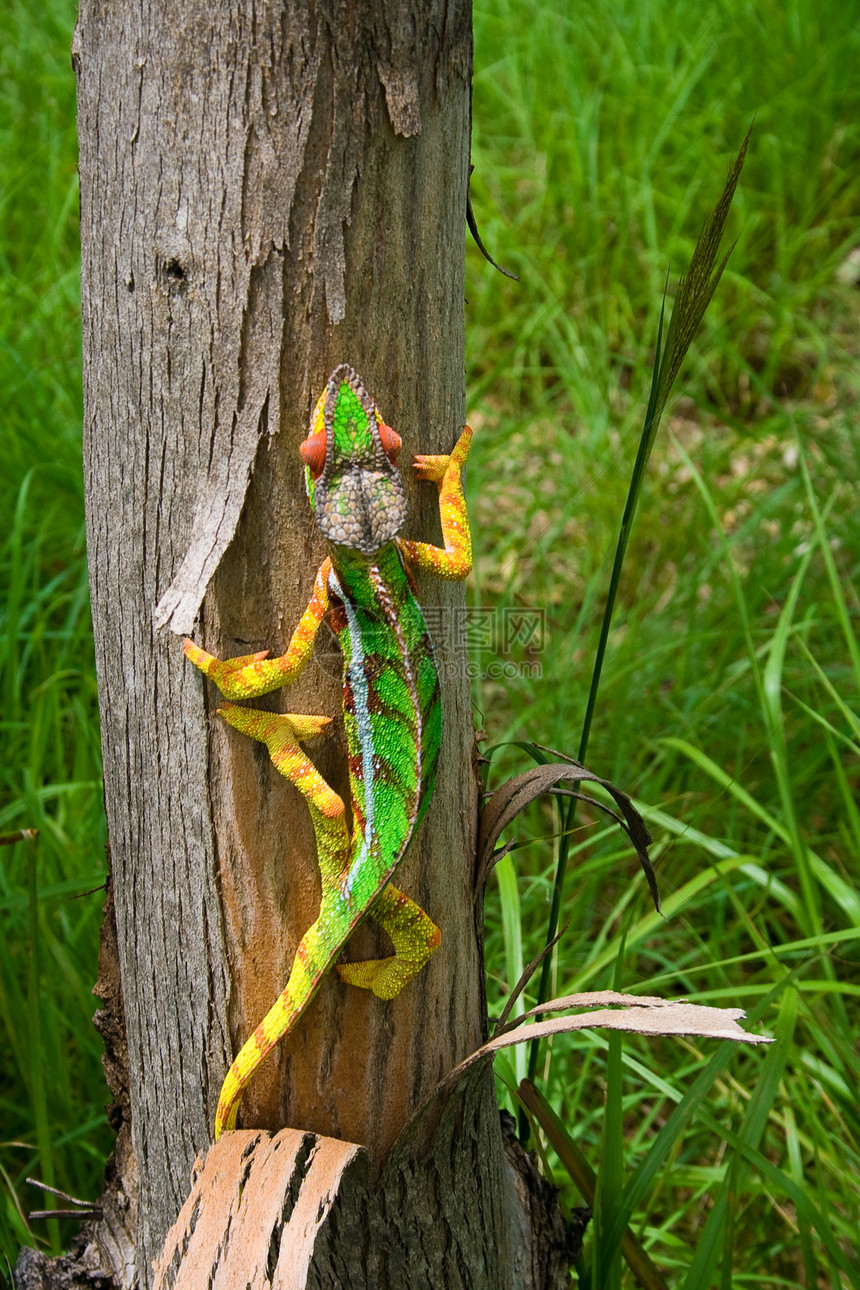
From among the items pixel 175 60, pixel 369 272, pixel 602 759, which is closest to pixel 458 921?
pixel 369 272

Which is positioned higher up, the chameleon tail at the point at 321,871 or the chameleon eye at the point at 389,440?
the chameleon eye at the point at 389,440

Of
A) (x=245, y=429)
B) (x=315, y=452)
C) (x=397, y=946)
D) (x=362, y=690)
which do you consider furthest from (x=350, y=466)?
(x=397, y=946)

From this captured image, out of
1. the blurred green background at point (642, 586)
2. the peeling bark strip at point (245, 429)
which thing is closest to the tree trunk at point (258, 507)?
the peeling bark strip at point (245, 429)

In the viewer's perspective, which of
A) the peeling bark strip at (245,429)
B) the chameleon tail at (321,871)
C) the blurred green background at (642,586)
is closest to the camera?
the peeling bark strip at (245,429)

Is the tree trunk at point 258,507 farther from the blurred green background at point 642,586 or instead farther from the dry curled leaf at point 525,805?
the blurred green background at point 642,586

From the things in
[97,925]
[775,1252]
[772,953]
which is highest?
[772,953]

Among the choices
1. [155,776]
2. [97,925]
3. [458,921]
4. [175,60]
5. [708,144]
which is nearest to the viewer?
[175,60]

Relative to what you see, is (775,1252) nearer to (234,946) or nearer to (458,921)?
(458,921)

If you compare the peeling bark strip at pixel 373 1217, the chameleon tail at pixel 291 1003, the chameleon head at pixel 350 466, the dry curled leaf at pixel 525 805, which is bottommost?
the peeling bark strip at pixel 373 1217
